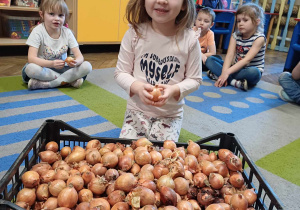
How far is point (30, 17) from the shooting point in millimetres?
2346

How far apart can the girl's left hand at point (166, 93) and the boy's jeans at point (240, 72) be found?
1.25 m

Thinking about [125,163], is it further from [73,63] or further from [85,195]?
[73,63]

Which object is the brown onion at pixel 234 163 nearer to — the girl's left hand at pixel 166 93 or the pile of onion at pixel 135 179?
the pile of onion at pixel 135 179

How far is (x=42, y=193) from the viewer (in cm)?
61

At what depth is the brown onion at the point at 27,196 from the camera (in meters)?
0.58

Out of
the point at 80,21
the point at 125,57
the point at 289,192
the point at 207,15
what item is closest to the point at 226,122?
the point at 289,192

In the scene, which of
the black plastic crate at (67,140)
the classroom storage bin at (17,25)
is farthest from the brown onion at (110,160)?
the classroom storage bin at (17,25)

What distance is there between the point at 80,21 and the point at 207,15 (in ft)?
3.55

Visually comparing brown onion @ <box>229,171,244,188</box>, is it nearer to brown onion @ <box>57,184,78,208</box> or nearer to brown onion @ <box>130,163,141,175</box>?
brown onion @ <box>130,163,141,175</box>

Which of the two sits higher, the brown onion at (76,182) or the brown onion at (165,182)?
the brown onion at (165,182)

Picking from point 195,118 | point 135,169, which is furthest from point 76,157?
point 195,118

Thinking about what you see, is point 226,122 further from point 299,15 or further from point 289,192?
point 299,15

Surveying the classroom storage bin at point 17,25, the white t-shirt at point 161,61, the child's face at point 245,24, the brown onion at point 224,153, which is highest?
the child's face at point 245,24

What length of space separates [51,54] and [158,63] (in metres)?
0.88
